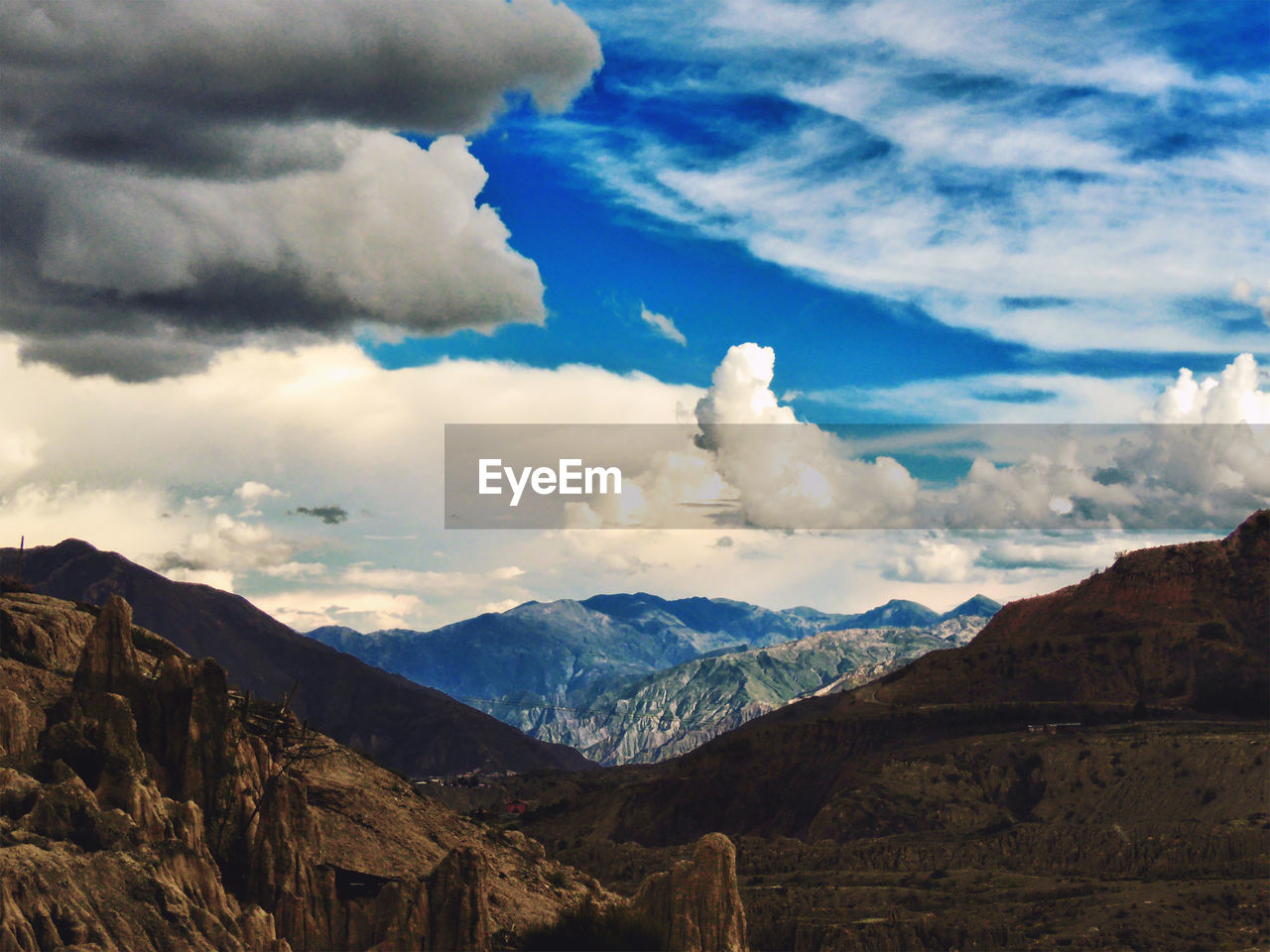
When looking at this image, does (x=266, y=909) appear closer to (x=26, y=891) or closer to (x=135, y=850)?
(x=135, y=850)

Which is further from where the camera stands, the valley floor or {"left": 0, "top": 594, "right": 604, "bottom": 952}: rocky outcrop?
the valley floor

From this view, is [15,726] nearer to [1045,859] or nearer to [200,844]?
[200,844]

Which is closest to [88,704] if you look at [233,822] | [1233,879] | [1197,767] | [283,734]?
[233,822]

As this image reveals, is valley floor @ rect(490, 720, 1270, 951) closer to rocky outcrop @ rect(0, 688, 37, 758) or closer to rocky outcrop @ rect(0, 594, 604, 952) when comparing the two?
rocky outcrop @ rect(0, 594, 604, 952)

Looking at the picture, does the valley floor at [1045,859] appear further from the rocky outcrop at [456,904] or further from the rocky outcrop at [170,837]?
the rocky outcrop at [456,904]

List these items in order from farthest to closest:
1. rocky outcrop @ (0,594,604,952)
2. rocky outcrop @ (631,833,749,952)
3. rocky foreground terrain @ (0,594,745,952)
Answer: rocky outcrop @ (631,833,749,952) < rocky foreground terrain @ (0,594,745,952) < rocky outcrop @ (0,594,604,952)

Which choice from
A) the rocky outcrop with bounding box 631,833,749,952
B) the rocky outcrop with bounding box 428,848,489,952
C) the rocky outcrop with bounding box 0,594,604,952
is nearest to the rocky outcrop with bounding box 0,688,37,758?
the rocky outcrop with bounding box 0,594,604,952
